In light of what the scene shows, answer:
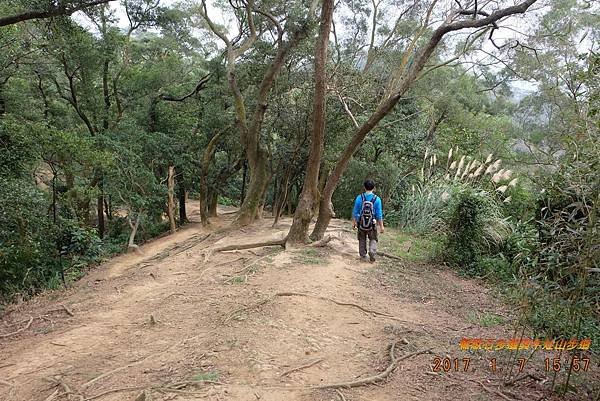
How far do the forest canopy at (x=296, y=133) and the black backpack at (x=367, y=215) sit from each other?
3.31 feet

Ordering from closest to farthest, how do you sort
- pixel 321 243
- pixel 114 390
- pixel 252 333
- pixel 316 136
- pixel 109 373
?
pixel 114 390
pixel 109 373
pixel 252 333
pixel 316 136
pixel 321 243

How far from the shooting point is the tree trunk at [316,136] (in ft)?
21.7

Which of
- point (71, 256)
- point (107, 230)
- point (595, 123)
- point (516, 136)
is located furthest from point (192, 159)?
point (516, 136)

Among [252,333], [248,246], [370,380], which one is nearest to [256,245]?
[248,246]

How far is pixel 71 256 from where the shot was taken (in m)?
9.84

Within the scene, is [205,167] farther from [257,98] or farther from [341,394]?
[341,394]

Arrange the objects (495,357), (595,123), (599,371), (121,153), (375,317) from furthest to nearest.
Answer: (121,153), (375,317), (495,357), (599,371), (595,123)

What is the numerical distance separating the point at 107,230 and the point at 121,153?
4478mm

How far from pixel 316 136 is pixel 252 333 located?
12.8 feet

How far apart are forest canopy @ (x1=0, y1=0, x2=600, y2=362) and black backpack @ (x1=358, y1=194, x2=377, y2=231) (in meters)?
1.01

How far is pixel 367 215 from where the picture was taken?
6.48m

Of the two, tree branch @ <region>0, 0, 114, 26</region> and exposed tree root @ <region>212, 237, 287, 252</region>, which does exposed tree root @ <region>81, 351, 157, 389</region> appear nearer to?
exposed tree root @ <region>212, 237, 287, 252</region>

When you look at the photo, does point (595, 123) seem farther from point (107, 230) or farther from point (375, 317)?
point (107, 230)

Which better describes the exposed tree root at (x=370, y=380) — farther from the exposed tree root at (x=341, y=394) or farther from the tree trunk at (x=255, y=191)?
A: the tree trunk at (x=255, y=191)
